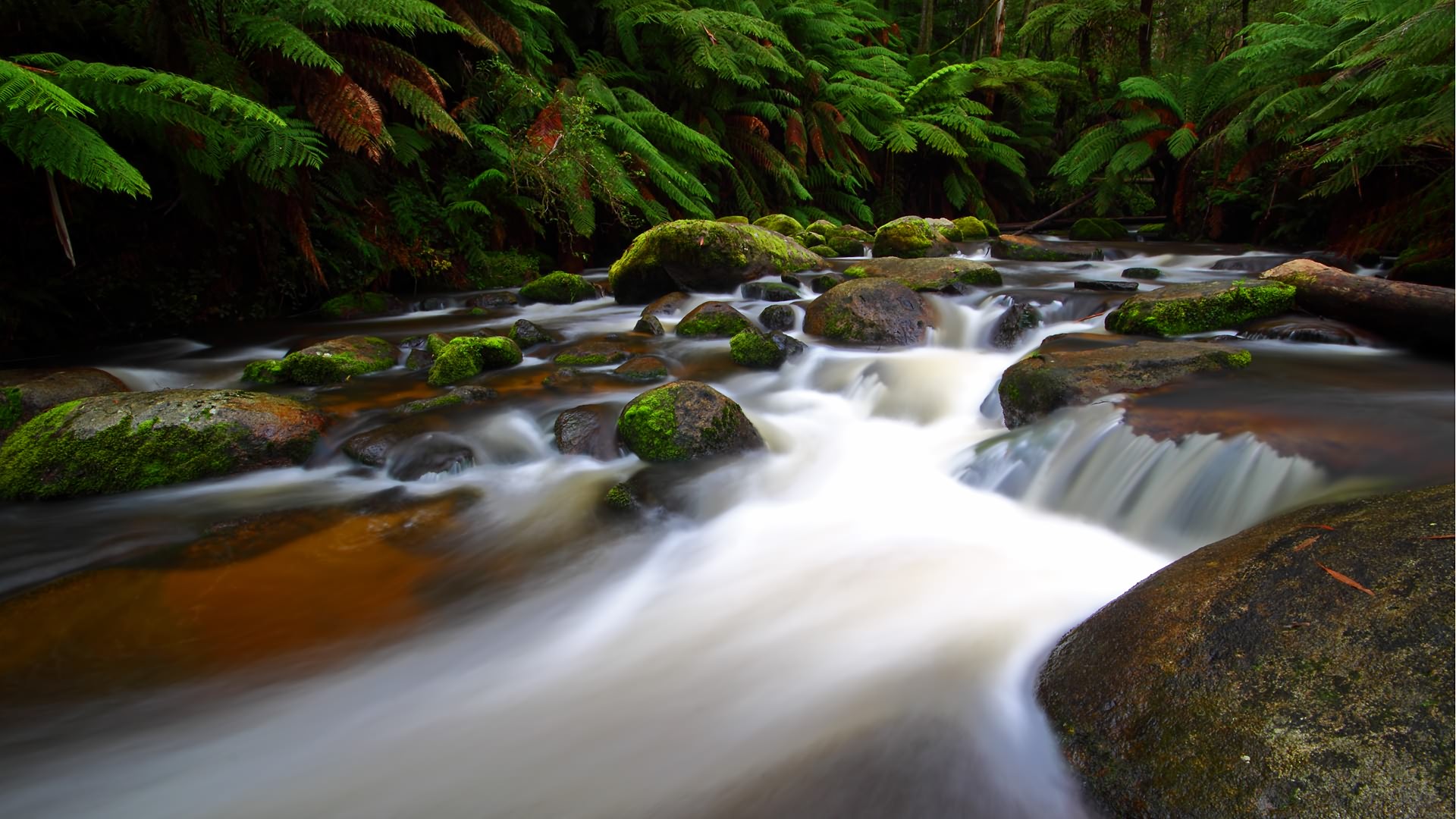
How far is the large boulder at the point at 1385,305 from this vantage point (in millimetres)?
4133

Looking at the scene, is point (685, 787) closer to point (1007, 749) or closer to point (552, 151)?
point (1007, 749)

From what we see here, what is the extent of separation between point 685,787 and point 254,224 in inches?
269

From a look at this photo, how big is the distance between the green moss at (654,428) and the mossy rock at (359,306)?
4825 mm

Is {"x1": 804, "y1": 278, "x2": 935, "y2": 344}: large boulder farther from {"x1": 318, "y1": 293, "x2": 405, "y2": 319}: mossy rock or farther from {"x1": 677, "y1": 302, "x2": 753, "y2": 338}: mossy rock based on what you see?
{"x1": 318, "y1": 293, "x2": 405, "y2": 319}: mossy rock

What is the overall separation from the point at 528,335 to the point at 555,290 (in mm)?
2123

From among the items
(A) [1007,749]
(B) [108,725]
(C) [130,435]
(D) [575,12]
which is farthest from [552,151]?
(A) [1007,749]

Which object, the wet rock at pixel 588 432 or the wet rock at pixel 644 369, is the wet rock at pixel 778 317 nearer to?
the wet rock at pixel 644 369

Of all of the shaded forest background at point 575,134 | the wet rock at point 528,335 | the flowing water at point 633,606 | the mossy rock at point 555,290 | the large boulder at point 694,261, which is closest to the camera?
the flowing water at point 633,606

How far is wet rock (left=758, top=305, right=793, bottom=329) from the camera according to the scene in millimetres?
6621

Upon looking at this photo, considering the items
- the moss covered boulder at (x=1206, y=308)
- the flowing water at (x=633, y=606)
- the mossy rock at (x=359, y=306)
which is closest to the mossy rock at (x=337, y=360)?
the flowing water at (x=633, y=606)

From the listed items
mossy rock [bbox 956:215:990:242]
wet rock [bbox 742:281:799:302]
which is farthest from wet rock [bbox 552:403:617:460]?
mossy rock [bbox 956:215:990:242]

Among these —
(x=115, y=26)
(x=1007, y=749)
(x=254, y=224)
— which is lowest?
(x=1007, y=749)

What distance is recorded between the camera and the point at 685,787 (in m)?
1.86

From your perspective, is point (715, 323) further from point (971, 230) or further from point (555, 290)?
point (971, 230)
